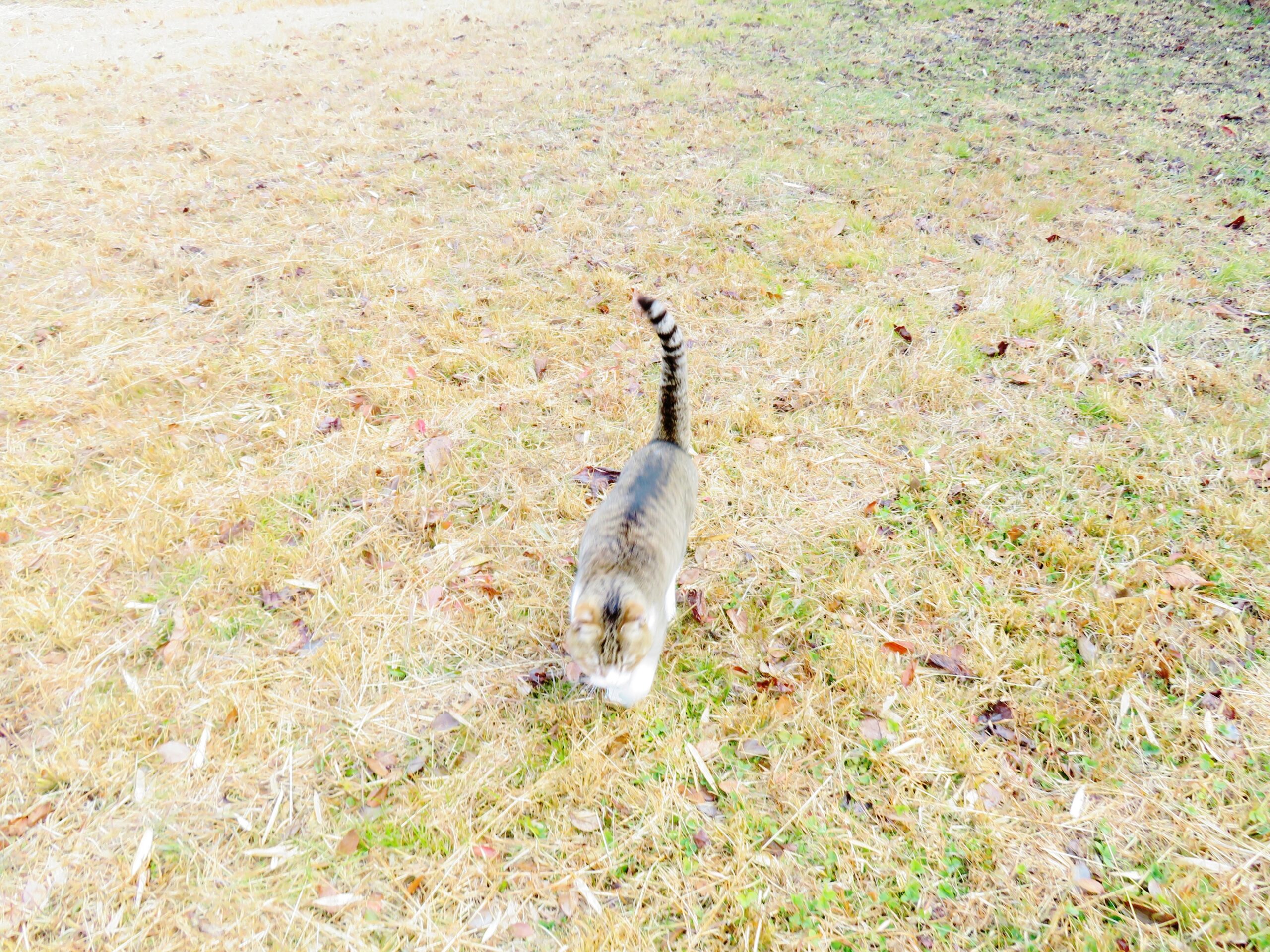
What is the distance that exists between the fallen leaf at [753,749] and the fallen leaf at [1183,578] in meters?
2.39

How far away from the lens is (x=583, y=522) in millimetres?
4031

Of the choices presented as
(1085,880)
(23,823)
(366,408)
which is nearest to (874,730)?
(1085,880)

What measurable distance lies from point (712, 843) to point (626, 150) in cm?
810

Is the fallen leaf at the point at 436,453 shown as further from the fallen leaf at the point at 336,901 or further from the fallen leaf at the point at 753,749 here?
the fallen leaf at the point at 753,749

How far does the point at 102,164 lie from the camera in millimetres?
7922

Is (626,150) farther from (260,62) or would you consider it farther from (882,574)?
(260,62)

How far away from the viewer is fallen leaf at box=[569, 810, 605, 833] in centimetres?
272

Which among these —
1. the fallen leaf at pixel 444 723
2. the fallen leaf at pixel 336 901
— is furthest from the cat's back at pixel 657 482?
the fallen leaf at pixel 336 901

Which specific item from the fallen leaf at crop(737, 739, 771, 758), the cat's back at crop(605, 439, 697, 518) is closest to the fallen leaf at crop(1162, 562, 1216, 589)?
the fallen leaf at crop(737, 739, 771, 758)

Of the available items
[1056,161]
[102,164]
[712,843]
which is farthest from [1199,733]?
[102,164]

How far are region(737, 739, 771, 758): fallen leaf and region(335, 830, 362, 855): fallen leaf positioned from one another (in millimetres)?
1614

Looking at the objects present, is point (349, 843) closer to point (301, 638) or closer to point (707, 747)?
point (301, 638)

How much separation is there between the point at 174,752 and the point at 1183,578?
5.01 meters

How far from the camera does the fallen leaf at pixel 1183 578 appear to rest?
3500 millimetres
